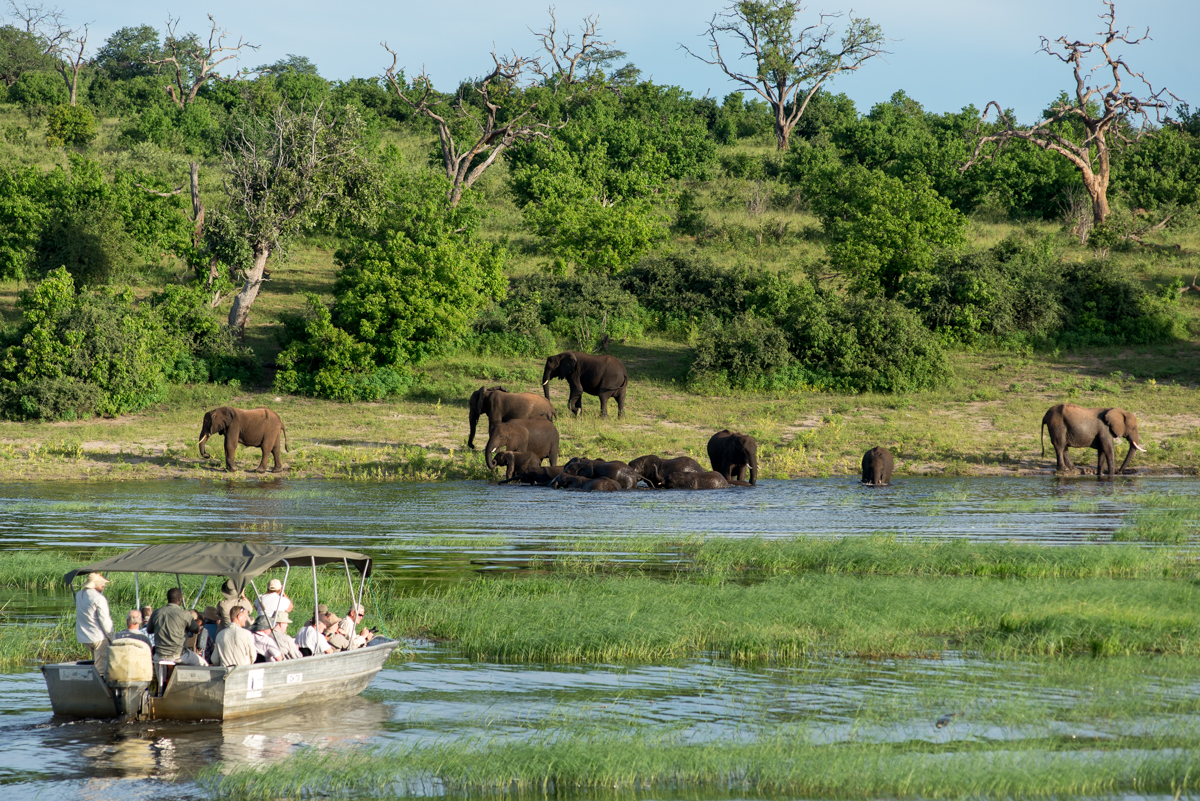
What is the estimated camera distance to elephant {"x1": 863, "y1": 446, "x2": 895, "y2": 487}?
28375 mm

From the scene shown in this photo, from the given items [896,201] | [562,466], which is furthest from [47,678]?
[896,201]

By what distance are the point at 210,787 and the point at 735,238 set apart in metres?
52.3

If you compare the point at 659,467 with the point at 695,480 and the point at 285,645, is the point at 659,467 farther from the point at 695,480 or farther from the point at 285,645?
the point at 285,645

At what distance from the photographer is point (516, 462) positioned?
3058 cm

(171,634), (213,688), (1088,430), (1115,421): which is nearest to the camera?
(213,688)

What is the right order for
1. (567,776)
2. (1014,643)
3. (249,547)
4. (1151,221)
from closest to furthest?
(567,776) < (249,547) < (1014,643) < (1151,221)

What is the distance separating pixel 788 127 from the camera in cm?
8169

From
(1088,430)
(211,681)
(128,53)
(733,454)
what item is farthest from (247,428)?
(128,53)

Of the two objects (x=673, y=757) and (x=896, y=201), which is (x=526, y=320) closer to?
(x=896, y=201)

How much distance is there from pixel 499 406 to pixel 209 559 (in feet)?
67.6

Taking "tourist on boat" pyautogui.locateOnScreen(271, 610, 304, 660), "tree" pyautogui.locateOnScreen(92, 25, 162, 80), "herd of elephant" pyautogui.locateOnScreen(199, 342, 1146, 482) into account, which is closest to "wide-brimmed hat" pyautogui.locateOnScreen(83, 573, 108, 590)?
"tourist on boat" pyautogui.locateOnScreen(271, 610, 304, 660)

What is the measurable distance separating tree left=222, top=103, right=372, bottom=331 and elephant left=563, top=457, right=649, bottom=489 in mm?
18976

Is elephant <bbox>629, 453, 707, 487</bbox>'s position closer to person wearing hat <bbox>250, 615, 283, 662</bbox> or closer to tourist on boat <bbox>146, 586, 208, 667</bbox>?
person wearing hat <bbox>250, 615, 283, 662</bbox>

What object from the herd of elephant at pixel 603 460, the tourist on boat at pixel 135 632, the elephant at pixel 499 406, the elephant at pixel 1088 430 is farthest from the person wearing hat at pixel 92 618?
the elephant at pixel 1088 430
